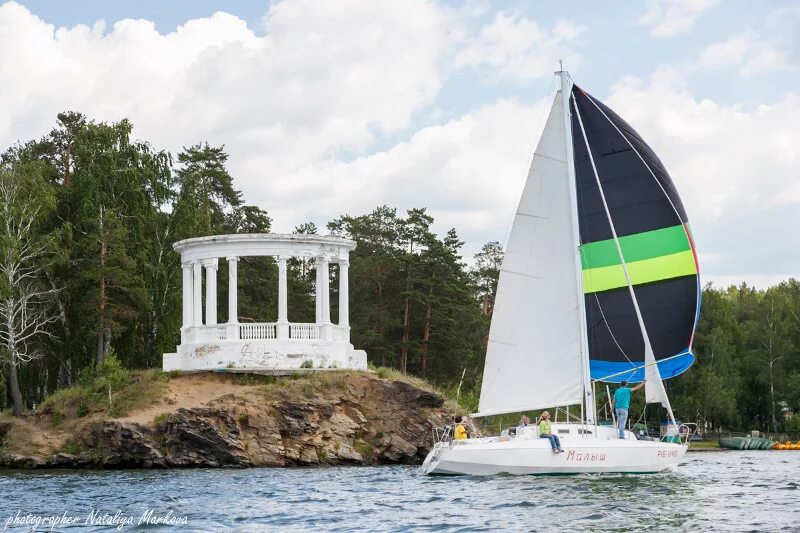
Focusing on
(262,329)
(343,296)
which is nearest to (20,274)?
(262,329)

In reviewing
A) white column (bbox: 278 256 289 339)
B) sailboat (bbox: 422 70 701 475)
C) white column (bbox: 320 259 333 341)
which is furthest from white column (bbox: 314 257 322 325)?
sailboat (bbox: 422 70 701 475)

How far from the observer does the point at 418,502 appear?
2711 centimetres

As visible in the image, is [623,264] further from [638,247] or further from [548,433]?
[548,433]

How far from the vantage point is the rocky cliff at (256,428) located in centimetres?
4275

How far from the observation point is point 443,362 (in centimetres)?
6981

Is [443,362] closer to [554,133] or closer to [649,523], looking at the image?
[554,133]

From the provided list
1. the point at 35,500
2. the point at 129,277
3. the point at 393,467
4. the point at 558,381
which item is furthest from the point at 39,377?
the point at 558,381

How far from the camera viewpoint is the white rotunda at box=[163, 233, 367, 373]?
4828 centimetres

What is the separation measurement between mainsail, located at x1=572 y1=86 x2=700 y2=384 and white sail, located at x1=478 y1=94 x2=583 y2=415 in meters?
0.78

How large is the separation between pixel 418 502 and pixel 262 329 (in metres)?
23.0

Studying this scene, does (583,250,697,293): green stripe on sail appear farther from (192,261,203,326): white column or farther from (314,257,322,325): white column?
(192,261,203,326): white column

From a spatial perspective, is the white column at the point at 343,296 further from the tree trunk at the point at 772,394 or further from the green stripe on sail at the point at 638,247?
the tree trunk at the point at 772,394

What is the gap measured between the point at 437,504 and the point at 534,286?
799 centimetres

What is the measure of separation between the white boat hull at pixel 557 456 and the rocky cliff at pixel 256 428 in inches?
511
